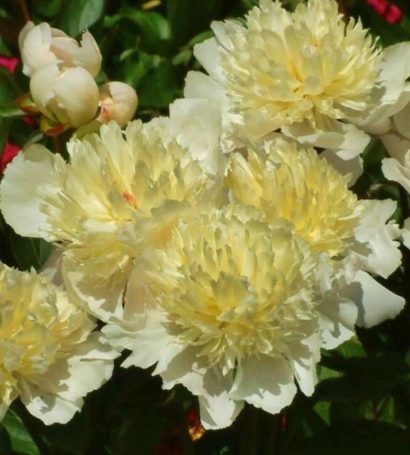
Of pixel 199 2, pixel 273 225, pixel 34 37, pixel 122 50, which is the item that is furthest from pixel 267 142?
pixel 122 50

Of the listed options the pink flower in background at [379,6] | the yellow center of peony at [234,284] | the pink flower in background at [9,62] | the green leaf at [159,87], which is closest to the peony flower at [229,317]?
the yellow center of peony at [234,284]

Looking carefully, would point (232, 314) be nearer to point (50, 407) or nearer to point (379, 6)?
point (50, 407)

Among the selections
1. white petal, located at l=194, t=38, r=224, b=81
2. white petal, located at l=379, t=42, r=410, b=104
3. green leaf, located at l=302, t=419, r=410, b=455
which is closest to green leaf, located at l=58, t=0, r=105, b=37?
white petal, located at l=194, t=38, r=224, b=81

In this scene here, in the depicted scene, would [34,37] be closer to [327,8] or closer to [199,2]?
[327,8]

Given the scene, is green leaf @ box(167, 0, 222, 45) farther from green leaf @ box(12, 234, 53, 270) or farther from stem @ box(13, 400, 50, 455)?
stem @ box(13, 400, 50, 455)

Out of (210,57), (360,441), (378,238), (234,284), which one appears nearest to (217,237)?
(234,284)
